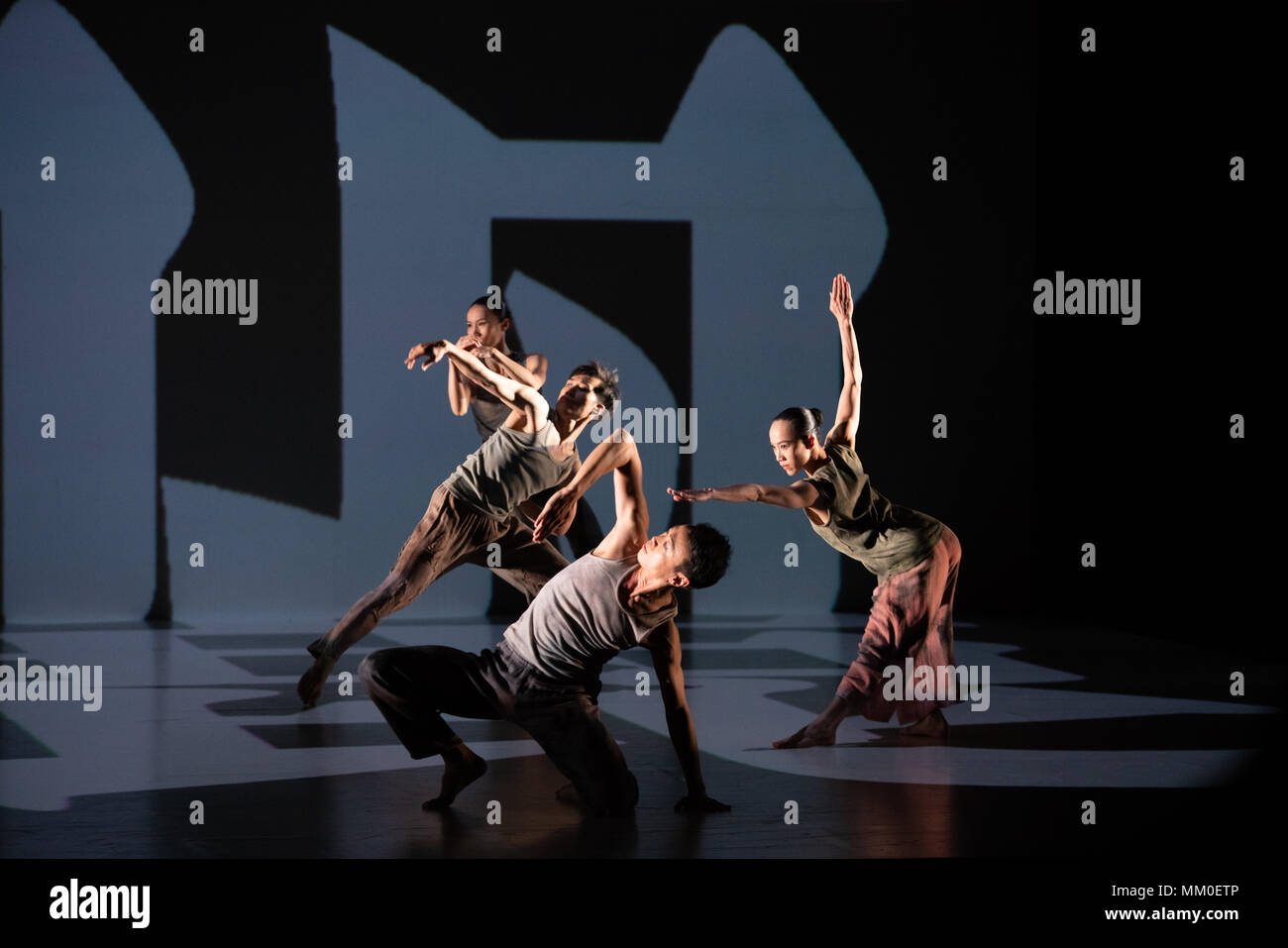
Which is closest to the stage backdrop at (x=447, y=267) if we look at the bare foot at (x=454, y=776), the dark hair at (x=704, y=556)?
the bare foot at (x=454, y=776)

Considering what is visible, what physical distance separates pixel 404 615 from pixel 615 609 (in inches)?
225

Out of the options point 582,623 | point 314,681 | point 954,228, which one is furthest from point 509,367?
point 954,228

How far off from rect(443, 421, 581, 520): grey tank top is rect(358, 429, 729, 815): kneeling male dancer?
176cm

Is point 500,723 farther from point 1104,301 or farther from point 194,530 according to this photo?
point 1104,301

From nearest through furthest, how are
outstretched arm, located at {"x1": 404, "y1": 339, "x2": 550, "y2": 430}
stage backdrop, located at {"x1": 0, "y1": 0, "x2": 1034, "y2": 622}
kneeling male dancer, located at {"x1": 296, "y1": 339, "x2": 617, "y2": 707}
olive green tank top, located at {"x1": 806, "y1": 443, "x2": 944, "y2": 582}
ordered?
olive green tank top, located at {"x1": 806, "y1": 443, "x2": 944, "y2": 582} < outstretched arm, located at {"x1": 404, "y1": 339, "x2": 550, "y2": 430} < kneeling male dancer, located at {"x1": 296, "y1": 339, "x2": 617, "y2": 707} < stage backdrop, located at {"x1": 0, "y1": 0, "x2": 1034, "y2": 622}

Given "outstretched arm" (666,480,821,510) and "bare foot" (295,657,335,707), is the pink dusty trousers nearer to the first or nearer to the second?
"outstretched arm" (666,480,821,510)

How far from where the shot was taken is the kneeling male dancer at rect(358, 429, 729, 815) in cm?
361

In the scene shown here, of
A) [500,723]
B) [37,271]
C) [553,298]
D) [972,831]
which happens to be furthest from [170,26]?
[972,831]

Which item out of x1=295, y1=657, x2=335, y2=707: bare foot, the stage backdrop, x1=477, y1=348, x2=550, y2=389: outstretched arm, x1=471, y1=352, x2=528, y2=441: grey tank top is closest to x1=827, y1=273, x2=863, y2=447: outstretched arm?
x1=477, y1=348, x2=550, y2=389: outstretched arm

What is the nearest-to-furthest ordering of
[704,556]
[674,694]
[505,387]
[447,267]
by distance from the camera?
[704,556]
[674,694]
[505,387]
[447,267]

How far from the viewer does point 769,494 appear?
414 centimetres

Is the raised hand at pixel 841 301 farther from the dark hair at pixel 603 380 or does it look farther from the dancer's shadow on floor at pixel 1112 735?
the dancer's shadow on floor at pixel 1112 735

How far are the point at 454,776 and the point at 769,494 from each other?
46.9 inches

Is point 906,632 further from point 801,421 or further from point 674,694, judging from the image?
point 674,694
